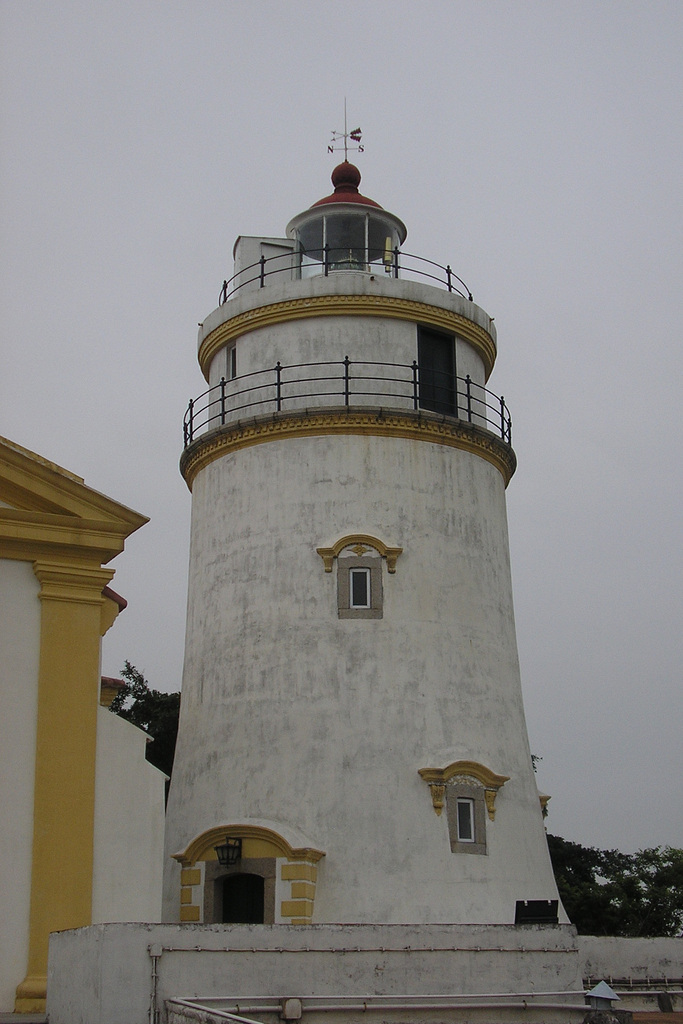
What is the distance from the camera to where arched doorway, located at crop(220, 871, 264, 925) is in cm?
2111

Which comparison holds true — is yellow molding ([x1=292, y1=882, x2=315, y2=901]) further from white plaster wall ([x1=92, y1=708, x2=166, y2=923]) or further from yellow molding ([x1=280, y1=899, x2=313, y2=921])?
white plaster wall ([x1=92, y1=708, x2=166, y2=923])

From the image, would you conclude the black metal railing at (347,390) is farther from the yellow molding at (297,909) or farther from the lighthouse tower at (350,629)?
the yellow molding at (297,909)

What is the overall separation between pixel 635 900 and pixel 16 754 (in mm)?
23000

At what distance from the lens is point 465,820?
21.6m

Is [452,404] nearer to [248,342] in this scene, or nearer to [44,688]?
[248,342]

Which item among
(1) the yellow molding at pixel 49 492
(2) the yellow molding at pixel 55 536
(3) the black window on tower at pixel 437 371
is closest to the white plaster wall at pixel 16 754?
(2) the yellow molding at pixel 55 536

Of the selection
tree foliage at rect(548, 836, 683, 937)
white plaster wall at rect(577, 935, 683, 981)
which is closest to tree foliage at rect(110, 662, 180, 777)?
tree foliage at rect(548, 836, 683, 937)

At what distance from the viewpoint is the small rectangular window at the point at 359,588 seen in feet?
73.5

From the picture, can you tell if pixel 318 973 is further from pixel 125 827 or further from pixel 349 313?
pixel 349 313

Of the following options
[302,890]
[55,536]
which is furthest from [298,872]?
[55,536]

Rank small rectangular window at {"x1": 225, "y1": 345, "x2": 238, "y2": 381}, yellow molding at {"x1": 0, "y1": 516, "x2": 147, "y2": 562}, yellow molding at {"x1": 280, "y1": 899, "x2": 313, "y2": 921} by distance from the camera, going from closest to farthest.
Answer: yellow molding at {"x1": 0, "y1": 516, "x2": 147, "y2": 562} → yellow molding at {"x1": 280, "y1": 899, "x2": 313, "y2": 921} → small rectangular window at {"x1": 225, "y1": 345, "x2": 238, "y2": 381}

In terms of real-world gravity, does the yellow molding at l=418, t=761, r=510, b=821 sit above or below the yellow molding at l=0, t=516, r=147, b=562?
below

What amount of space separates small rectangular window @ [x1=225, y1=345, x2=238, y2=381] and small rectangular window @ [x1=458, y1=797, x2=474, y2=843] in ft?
29.3

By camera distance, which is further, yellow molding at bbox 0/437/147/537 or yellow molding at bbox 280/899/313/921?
yellow molding at bbox 280/899/313/921
